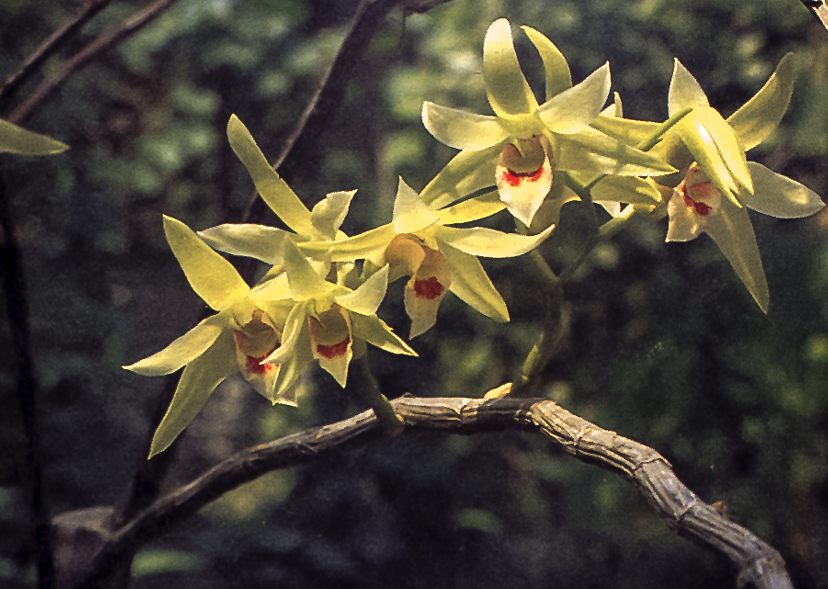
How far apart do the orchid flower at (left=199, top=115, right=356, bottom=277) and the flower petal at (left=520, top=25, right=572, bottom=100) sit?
194 millimetres

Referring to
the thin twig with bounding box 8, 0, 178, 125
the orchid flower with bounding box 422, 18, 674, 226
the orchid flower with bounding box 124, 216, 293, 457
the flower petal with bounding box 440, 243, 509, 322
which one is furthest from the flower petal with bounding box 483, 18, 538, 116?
the thin twig with bounding box 8, 0, 178, 125

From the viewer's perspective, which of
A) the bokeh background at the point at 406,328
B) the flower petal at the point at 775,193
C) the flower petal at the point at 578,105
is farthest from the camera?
the bokeh background at the point at 406,328

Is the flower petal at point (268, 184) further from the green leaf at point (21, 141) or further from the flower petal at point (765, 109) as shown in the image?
the flower petal at point (765, 109)

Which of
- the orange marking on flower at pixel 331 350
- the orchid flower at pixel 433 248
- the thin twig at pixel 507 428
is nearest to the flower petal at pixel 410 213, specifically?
the orchid flower at pixel 433 248

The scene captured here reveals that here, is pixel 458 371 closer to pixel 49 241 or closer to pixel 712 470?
pixel 712 470

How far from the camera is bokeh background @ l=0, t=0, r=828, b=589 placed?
816 millimetres

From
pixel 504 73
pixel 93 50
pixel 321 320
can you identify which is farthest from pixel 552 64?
pixel 93 50

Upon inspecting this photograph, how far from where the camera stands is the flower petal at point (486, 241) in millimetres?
512

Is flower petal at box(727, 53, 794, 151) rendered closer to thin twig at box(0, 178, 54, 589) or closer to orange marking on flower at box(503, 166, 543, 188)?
orange marking on flower at box(503, 166, 543, 188)

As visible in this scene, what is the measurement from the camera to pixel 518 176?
50cm

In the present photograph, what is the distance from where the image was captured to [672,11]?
33.5 inches

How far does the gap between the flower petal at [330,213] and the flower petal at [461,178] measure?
0.07 meters

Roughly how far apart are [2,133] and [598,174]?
1.51 ft

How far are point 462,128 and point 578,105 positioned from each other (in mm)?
88
